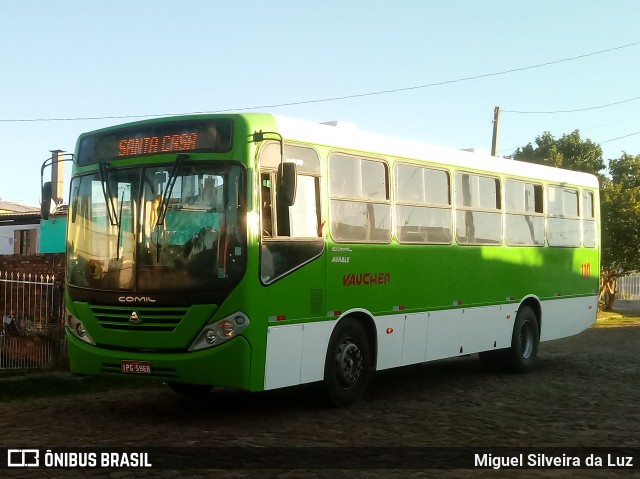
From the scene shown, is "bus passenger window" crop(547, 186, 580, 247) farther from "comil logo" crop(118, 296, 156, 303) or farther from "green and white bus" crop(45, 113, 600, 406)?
"comil logo" crop(118, 296, 156, 303)

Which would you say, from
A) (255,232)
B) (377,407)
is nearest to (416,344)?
(377,407)

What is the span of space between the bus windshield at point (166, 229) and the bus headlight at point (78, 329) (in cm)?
52

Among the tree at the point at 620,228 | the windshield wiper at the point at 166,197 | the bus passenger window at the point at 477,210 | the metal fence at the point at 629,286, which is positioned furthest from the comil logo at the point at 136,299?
the metal fence at the point at 629,286

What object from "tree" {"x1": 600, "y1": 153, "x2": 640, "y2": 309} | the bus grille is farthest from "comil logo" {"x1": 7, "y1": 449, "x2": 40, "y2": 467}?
"tree" {"x1": 600, "y1": 153, "x2": 640, "y2": 309}

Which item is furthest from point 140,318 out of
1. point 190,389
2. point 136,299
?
point 190,389

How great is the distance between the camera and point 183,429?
30.7ft

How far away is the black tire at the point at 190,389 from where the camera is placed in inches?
462

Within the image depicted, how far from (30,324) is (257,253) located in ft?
32.2

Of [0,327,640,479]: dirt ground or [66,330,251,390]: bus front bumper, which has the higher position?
[66,330,251,390]: bus front bumper

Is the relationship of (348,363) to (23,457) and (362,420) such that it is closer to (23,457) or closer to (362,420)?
(362,420)

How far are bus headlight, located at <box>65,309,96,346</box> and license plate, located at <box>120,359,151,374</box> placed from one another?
0.58 meters

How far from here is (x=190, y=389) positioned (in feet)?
38.8

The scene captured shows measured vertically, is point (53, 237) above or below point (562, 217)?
above

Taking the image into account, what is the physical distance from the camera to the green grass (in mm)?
12125
